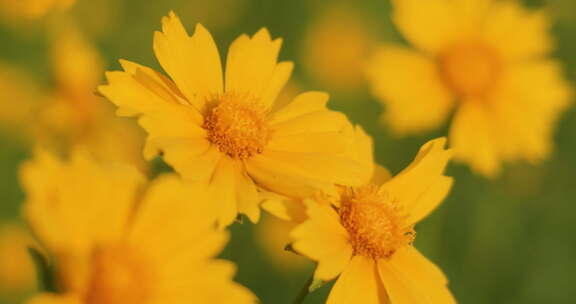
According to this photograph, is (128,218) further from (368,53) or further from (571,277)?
(368,53)

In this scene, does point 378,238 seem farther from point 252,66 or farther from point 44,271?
point 44,271

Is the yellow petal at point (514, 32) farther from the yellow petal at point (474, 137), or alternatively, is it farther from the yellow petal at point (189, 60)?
the yellow petal at point (189, 60)

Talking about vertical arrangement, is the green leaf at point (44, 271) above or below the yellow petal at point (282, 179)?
below

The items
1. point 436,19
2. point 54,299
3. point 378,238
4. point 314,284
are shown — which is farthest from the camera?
point 436,19

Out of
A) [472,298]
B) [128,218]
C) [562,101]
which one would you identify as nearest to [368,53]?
[562,101]

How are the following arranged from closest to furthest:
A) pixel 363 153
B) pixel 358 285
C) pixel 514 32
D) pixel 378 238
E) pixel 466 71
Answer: pixel 358 285 < pixel 378 238 < pixel 363 153 < pixel 466 71 < pixel 514 32

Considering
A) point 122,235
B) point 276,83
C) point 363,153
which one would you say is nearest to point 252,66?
point 276,83

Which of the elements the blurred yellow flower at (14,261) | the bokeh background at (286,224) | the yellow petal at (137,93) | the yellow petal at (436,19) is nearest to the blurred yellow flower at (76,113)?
the bokeh background at (286,224)
